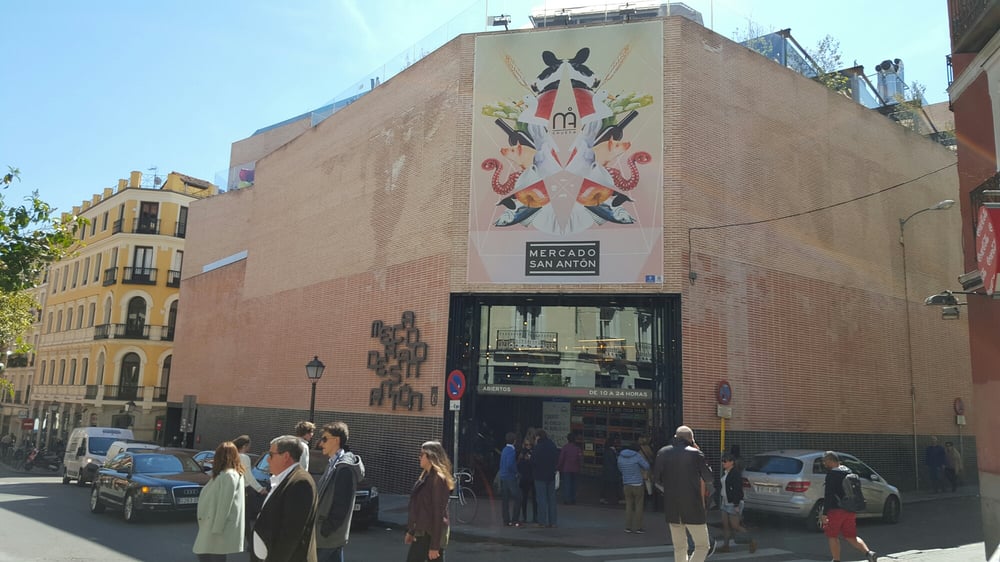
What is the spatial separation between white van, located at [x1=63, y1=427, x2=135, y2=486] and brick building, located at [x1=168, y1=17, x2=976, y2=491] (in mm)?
6573

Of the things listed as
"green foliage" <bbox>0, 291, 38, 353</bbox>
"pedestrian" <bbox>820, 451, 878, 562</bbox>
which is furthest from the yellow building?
"pedestrian" <bbox>820, 451, 878, 562</bbox>

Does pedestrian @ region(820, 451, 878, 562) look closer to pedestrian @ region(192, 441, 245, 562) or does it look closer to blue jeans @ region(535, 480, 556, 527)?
blue jeans @ region(535, 480, 556, 527)

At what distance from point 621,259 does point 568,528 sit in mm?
6360

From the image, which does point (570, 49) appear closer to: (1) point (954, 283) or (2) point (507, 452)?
(2) point (507, 452)

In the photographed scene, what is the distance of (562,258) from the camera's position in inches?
688

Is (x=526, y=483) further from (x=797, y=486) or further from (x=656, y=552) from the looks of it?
(x=797, y=486)

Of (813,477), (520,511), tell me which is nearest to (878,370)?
(813,477)

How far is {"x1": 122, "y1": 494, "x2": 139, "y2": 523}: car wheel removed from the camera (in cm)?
1322

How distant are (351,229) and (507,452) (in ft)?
36.7

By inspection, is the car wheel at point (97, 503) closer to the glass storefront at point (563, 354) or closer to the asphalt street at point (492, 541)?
the asphalt street at point (492, 541)

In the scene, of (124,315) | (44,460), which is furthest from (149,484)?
(124,315)

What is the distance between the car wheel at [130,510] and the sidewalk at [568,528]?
14.5 feet

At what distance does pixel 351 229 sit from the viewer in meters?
22.8

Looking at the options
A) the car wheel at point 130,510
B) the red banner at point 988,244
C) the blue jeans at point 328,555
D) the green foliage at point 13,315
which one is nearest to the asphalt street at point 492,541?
the car wheel at point 130,510
